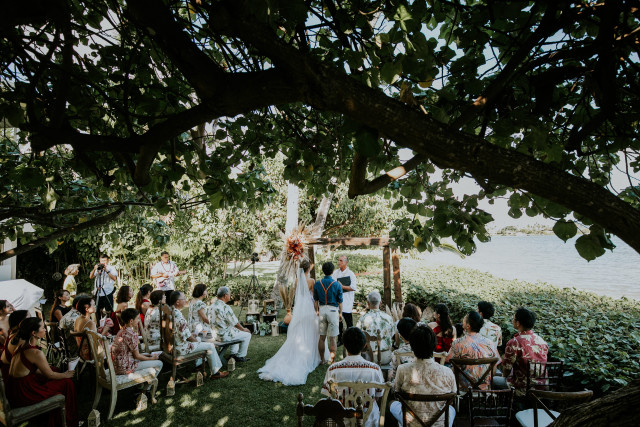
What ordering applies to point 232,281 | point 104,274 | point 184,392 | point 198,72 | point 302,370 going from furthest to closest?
point 232,281 → point 104,274 → point 302,370 → point 184,392 → point 198,72

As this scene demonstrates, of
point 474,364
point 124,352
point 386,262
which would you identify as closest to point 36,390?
point 124,352

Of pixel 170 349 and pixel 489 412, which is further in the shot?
pixel 170 349

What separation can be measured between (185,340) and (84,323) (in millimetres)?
1508

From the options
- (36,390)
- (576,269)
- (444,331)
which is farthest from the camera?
(576,269)

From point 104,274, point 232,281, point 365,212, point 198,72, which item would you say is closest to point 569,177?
point 198,72

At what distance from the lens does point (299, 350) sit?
256 inches

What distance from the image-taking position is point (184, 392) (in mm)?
→ 5453

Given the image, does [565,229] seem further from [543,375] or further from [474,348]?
[543,375]

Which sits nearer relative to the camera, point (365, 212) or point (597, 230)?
point (597, 230)

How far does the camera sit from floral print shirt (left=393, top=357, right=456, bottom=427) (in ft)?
10.8

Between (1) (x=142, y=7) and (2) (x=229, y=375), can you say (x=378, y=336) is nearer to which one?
(2) (x=229, y=375)

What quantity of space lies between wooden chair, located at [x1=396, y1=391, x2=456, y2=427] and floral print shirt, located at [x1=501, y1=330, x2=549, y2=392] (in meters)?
1.47

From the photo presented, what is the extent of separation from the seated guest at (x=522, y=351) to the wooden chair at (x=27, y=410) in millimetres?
5493

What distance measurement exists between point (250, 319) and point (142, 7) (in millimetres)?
8770
